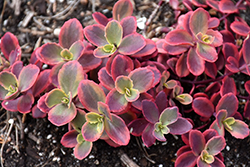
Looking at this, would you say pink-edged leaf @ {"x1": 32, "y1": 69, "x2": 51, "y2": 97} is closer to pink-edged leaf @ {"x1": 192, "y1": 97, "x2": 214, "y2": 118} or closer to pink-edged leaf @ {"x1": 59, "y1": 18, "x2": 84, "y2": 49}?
pink-edged leaf @ {"x1": 59, "y1": 18, "x2": 84, "y2": 49}

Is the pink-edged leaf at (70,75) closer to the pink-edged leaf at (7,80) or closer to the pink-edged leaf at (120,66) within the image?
the pink-edged leaf at (120,66)

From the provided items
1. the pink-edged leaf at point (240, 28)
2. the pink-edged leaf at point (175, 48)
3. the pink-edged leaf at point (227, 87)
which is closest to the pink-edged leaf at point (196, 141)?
the pink-edged leaf at point (227, 87)

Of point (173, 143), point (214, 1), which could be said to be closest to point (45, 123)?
point (173, 143)

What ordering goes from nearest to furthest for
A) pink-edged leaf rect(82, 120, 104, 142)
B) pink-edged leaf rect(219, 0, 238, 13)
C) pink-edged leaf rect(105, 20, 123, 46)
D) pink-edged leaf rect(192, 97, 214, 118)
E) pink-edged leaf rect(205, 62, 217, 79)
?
1. pink-edged leaf rect(82, 120, 104, 142)
2. pink-edged leaf rect(105, 20, 123, 46)
3. pink-edged leaf rect(192, 97, 214, 118)
4. pink-edged leaf rect(205, 62, 217, 79)
5. pink-edged leaf rect(219, 0, 238, 13)

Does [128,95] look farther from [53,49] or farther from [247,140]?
[247,140]

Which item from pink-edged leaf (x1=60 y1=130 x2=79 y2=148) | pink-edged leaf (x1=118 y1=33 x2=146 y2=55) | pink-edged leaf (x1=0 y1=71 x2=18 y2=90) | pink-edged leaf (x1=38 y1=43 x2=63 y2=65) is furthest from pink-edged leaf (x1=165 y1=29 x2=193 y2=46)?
pink-edged leaf (x1=0 y1=71 x2=18 y2=90)

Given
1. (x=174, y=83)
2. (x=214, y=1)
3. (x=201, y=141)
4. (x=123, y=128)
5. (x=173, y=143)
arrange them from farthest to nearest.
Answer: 1. (x=214, y=1)
2. (x=173, y=143)
3. (x=174, y=83)
4. (x=201, y=141)
5. (x=123, y=128)

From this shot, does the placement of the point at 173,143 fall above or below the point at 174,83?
below
